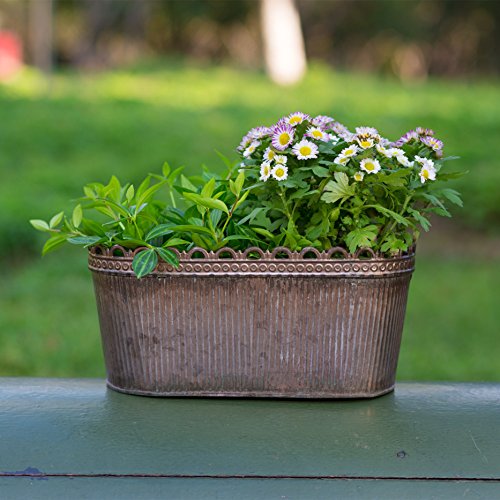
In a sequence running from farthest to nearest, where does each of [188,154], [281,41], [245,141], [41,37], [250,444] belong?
1. [281,41]
2. [41,37]
3. [188,154]
4. [245,141]
5. [250,444]

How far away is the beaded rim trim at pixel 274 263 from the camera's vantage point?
1405 mm

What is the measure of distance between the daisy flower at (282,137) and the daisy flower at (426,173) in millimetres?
220

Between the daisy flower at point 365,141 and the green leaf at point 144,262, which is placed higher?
the daisy flower at point 365,141

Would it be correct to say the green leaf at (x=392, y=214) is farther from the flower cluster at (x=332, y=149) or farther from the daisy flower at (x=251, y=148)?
the daisy flower at (x=251, y=148)

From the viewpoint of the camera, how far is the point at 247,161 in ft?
4.99

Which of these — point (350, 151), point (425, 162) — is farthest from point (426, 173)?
point (350, 151)

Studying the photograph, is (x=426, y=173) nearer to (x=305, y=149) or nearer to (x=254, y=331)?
(x=305, y=149)

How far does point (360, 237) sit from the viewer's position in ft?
4.63

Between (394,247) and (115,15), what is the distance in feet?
68.9

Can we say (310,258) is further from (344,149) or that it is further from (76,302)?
(76,302)

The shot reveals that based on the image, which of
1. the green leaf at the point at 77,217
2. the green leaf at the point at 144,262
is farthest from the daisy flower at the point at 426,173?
the green leaf at the point at 77,217

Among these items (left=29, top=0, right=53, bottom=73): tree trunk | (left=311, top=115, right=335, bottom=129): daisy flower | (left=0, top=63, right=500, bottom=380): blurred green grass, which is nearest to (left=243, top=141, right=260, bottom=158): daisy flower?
(left=311, top=115, right=335, bottom=129): daisy flower

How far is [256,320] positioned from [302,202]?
0.21 meters

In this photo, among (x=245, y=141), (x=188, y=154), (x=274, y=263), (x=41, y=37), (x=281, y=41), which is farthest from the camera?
(x=281, y=41)
